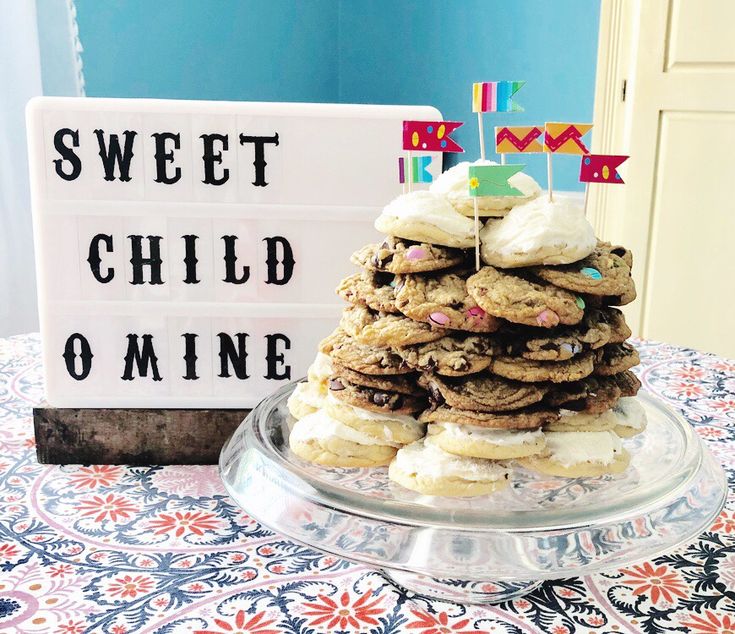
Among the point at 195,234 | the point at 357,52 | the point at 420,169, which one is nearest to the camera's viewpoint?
the point at 420,169

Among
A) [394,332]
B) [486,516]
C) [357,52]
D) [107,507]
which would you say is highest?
[357,52]

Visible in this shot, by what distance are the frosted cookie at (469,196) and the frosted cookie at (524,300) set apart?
0.07 meters

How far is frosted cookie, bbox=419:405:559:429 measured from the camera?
2.11 ft

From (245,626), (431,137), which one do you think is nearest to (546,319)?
(431,137)

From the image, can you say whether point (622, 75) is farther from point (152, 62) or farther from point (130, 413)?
point (130, 413)

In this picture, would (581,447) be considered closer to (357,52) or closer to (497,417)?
(497,417)

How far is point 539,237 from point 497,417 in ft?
0.51

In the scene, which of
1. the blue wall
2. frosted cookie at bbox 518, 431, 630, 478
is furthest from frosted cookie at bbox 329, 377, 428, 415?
the blue wall

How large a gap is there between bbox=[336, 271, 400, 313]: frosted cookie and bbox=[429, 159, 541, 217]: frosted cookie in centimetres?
9

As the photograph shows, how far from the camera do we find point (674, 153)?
247 cm

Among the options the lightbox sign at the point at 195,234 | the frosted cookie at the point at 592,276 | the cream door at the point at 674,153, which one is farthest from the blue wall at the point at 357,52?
the frosted cookie at the point at 592,276

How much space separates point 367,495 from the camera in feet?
2.01

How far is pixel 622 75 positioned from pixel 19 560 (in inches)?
91.1

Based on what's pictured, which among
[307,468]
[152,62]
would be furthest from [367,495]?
[152,62]
